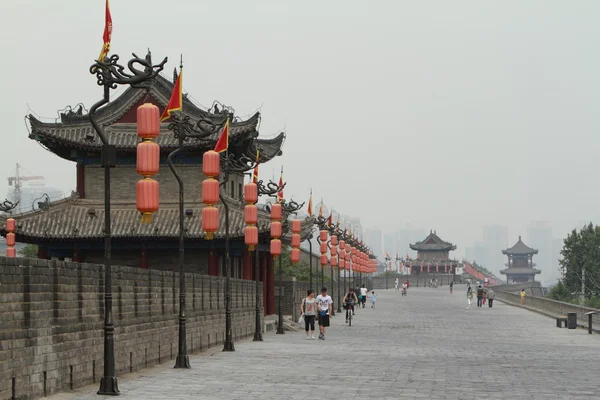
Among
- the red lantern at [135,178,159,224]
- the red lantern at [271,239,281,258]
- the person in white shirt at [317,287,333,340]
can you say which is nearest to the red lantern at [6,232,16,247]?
the red lantern at [271,239,281,258]

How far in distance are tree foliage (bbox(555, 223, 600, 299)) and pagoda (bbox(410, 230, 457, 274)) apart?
67.2m

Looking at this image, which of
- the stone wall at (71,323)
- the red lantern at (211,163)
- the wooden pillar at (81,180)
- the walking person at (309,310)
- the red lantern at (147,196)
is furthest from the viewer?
the wooden pillar at (81,180)

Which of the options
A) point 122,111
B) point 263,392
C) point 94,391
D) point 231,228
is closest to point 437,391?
point 263,392

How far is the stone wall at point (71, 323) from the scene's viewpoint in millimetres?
15367

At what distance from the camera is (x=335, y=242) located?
6562cm

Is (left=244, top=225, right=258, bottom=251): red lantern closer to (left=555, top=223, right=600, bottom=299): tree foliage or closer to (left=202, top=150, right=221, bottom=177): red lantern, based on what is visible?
(left=202, top=150, right=221, bottom=177): red lantern

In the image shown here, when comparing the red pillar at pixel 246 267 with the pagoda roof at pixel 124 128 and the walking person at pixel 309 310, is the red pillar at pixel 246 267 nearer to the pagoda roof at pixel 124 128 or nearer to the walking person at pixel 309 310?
the pagoda roof at pixel 124 128

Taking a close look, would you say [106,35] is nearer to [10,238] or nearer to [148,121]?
[148,121]

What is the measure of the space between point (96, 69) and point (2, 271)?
205 inches

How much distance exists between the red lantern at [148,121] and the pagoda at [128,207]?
928 inches

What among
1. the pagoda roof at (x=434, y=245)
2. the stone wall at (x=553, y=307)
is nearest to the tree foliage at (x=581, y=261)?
the stone wall at (x=553, y=307)

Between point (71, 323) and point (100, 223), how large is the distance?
26.9 meters

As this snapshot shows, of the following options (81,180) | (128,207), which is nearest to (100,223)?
(128,207)

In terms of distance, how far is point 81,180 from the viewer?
153ft
